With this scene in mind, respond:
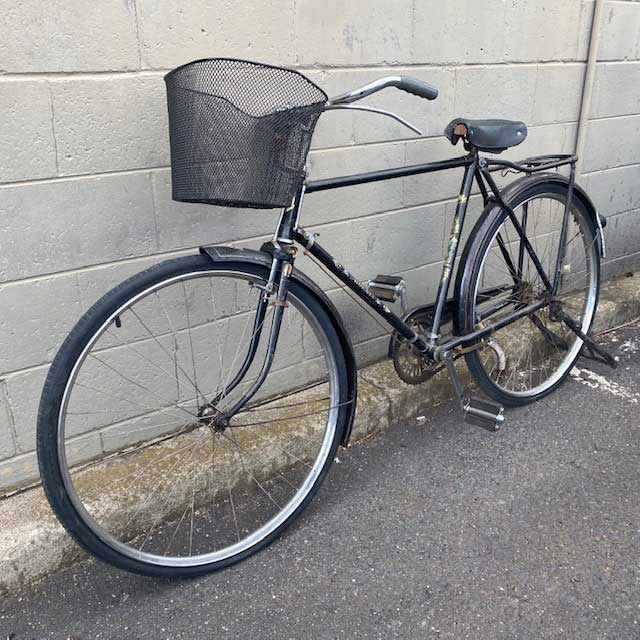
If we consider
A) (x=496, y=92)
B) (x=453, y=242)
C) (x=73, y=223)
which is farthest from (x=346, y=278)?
(x=496, y=92)

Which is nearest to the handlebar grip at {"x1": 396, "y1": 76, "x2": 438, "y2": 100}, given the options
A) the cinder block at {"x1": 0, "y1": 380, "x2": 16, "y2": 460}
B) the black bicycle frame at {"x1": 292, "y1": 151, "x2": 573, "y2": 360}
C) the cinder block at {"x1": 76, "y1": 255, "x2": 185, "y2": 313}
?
the black bicycle frame at {"x1": 292, "y1": 151, "x2": 573, "y2": 360}

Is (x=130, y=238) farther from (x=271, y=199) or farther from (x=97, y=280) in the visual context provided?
(x=271, y=199)

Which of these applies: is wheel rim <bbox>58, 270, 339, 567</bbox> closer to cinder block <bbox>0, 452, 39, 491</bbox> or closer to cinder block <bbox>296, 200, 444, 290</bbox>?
cinder block <bbox>0, 452, 39, 491</bbox>

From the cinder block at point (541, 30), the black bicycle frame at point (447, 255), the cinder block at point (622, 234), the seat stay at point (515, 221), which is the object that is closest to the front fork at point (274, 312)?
the black bicycle frame at point (447, 255)

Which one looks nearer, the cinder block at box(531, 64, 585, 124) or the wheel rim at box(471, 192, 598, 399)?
the wheel rim at box(471, 192, 598, 399)

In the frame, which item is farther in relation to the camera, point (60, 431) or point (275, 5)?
point (275, 5)

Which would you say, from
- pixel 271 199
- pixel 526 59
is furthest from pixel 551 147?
pixel 271 199

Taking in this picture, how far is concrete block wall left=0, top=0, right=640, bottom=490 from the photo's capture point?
1.96 metres

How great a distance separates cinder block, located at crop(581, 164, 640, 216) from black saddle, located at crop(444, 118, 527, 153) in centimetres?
146

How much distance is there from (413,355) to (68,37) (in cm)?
170

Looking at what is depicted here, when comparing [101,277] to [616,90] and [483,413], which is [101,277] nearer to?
[483,413]

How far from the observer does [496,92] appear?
3.11 m

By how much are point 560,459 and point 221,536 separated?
4.67 feet

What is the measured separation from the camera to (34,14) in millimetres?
1846
